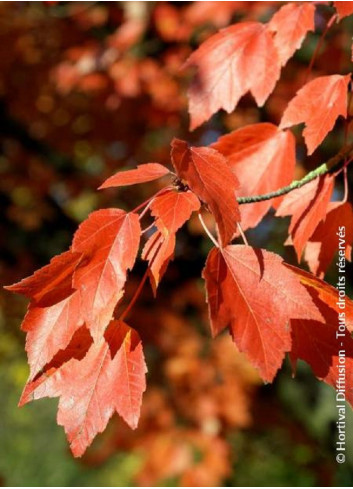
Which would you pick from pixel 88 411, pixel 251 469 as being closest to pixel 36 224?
pixel 88 411

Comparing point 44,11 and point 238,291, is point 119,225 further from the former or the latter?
point 44,11

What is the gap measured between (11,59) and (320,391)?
202cm

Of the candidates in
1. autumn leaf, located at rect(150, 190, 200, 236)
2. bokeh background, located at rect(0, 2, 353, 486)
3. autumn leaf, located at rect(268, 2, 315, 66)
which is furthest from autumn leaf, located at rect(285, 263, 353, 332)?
bokeh background, located at rect(0, 2, 353, 486)

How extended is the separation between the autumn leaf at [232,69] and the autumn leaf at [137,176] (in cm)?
24

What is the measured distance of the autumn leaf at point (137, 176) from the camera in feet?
2.19

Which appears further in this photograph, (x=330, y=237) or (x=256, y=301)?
(x=330, y=237)

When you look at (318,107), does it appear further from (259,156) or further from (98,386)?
(98,386)

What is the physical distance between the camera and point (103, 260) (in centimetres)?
65

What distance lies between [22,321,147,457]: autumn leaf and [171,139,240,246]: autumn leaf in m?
0.17

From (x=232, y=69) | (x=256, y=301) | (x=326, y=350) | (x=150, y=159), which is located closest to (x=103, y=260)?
(x=256, y=301)

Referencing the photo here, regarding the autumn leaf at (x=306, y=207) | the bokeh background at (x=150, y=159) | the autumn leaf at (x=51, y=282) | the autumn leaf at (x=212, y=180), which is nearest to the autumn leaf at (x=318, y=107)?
the autumn leaf at (x=306, y=207)

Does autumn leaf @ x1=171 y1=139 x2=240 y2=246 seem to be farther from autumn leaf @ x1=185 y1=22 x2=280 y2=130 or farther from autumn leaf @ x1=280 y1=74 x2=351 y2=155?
autumn leaf @ x1=185 y1=22 x2=280 y2=130

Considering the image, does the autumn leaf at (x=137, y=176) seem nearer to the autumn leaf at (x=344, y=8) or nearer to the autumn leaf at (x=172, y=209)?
the autumn leaf at (x=172, y=209)

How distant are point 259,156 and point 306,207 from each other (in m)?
0.14
